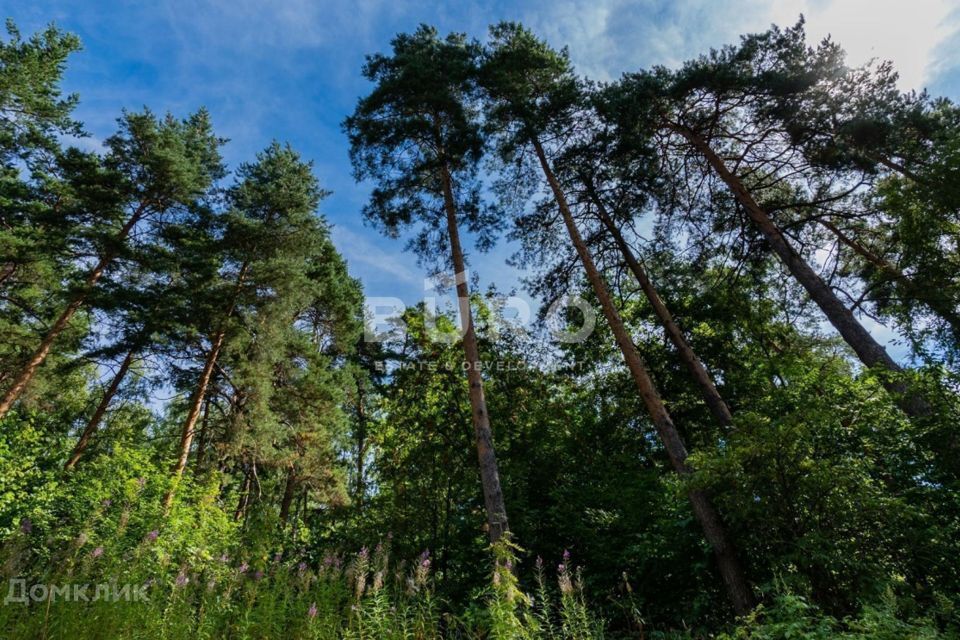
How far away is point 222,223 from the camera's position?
42.8 feet

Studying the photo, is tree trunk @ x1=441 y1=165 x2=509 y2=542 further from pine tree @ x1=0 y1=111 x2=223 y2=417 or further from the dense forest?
pine tree @ x1=0 y1=111 x2=223 y2=417

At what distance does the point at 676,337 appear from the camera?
9.54 meters

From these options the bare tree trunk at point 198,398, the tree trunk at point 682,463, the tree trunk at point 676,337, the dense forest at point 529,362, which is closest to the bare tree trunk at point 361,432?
the dense forest at point 529,362

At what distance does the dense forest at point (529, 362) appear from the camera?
4.88 m

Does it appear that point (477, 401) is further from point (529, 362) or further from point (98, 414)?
point (98, 414)

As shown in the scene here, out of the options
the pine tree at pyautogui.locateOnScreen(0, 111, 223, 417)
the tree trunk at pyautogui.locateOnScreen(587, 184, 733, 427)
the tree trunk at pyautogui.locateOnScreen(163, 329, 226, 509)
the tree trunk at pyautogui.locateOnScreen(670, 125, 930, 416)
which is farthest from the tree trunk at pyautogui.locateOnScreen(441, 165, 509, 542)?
the pine tree at pyautogui.locateOnScreen(0, 111, 223, 417)

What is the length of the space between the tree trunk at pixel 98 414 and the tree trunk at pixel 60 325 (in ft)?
5.11

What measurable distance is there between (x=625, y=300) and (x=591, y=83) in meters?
6.06

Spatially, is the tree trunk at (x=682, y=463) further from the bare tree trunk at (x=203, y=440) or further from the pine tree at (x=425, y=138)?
the bare tree trunk at (x=203, y=440)

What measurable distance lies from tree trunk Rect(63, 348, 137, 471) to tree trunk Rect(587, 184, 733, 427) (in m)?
13.7

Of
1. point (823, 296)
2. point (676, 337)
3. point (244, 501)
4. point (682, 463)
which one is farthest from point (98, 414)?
point (823, 296)

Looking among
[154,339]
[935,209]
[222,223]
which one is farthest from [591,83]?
[154,339]

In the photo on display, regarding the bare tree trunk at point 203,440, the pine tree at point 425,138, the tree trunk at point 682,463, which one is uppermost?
the pine tree at point 425,138

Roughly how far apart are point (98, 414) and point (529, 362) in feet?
37.9
